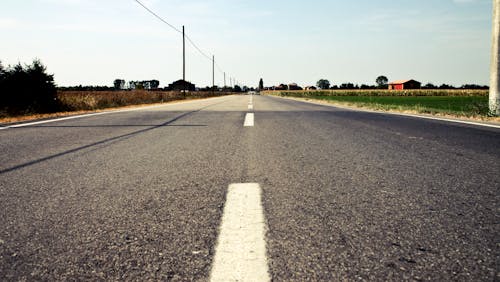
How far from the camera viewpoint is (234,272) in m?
1.33

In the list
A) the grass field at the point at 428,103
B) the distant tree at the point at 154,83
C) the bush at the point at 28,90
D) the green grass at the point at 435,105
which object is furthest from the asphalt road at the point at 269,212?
the distant tree at the point at 154,83

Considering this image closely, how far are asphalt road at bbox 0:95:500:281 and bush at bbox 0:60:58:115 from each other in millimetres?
11598

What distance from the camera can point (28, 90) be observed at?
14.4m

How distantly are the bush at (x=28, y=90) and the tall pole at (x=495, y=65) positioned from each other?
15.5 m

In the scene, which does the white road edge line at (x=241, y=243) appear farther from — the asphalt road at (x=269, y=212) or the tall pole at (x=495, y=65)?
the tall pole at (x=495, y=65)

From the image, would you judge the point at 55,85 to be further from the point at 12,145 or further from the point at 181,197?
the point at 181,197

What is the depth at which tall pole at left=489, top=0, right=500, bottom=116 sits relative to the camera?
30.9 feet

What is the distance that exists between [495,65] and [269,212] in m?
10.3

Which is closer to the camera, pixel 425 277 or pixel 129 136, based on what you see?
pixel 425 277

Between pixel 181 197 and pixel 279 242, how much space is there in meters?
0.92

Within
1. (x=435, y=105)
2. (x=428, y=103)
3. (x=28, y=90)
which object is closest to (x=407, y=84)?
(x=428, y=103)

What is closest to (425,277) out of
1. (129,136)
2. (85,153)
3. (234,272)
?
(234,272)

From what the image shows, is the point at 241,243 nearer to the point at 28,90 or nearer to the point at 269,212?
the point at 269,212

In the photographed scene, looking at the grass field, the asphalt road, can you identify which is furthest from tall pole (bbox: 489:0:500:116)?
the asphalt road
